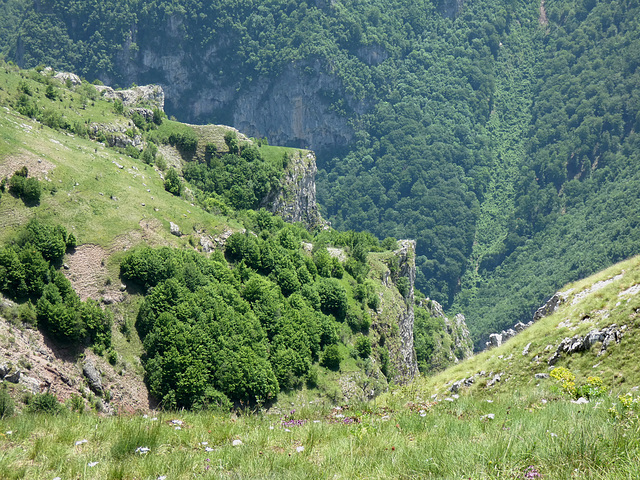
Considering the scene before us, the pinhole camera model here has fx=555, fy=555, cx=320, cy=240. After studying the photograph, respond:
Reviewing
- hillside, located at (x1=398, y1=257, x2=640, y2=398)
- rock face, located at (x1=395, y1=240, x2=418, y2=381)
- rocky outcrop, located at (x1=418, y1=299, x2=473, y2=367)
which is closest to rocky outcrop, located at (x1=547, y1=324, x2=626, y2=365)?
hillside, located at (x1=398, y1=257, x2=640, y2=398)

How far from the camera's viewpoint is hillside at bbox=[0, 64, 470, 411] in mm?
45281

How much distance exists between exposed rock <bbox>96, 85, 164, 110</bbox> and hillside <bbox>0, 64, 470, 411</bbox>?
11.9 metres

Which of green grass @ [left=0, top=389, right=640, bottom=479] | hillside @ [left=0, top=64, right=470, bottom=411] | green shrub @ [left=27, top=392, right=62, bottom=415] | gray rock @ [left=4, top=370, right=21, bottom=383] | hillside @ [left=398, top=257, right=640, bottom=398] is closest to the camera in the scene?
green grass @ [left=0, top=389, right=640, bottom=479]

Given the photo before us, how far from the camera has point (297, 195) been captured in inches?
Answer: 4882

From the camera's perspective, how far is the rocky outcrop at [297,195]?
116m

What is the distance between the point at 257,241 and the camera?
74.4 meters

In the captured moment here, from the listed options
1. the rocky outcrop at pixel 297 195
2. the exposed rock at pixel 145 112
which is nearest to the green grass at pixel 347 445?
the exposed rock at pixel 145 112

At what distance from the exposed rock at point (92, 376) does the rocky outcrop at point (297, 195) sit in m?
69.1

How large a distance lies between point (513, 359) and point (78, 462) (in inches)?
877

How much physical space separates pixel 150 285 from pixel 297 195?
72.5m

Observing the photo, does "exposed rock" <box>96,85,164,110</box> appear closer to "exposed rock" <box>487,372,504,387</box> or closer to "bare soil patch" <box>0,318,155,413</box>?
"bare soil patch" <box>0,318,155,413</box>

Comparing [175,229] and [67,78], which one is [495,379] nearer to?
[175,229]

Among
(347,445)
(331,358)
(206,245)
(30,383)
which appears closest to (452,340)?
(331,358)

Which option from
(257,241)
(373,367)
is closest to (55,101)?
(257,241)
